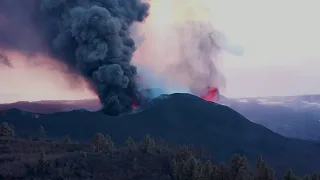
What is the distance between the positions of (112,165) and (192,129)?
89.5 m

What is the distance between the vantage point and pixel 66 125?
509 ft

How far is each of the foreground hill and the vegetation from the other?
55.3 metres

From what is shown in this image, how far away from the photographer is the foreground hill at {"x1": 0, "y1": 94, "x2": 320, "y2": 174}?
420 feet

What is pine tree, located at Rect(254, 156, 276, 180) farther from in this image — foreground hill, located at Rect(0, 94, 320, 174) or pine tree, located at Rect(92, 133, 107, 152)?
foreground hill, located at Rect(0, 94, 320, 174)

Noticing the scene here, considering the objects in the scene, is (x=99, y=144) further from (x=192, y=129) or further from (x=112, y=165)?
(x=192, y=129)

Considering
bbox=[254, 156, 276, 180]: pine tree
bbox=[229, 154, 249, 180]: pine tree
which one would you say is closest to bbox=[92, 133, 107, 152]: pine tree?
bbox=[229, 154, 249, 180]: pine tree

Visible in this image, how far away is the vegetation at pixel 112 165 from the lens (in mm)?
49188

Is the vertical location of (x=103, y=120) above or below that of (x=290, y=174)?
above

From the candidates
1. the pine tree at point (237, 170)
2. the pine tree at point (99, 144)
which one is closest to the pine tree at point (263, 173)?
the pine tree at point (237, 170)

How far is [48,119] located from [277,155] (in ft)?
279

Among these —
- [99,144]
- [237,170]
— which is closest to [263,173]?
[237,170]

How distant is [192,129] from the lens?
146375 millimetres

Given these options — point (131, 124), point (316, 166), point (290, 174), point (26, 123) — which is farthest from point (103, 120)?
point (290, 174)

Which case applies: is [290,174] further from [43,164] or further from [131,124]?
[131,124]
